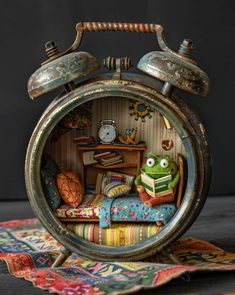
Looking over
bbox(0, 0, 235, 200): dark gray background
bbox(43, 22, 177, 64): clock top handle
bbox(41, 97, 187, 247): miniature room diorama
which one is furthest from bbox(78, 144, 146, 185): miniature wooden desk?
bbox(0, 0, 235, 200): dark gray background

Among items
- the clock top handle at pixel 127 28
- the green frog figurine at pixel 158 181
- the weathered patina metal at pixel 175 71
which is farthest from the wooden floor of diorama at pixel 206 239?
the clock top handle at pixel 127 28

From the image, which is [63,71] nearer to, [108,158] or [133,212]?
[108,158]

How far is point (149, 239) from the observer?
2.70m

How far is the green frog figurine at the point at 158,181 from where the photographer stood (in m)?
2.73

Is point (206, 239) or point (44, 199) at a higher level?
point (44, 199)

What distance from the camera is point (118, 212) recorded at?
2707mm

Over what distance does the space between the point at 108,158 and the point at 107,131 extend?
0.13 m

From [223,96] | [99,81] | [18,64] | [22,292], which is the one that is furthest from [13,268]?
[223,96]

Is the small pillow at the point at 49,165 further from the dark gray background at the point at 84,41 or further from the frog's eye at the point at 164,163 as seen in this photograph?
the dark gray background at the point at 84,41

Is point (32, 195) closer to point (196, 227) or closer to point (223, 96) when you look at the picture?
point (196, 227)

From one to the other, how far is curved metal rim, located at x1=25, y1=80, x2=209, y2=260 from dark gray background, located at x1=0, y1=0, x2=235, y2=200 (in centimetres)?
180

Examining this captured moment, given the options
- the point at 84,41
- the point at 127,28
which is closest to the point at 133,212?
the point at 127,28

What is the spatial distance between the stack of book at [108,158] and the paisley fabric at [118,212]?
22 cm

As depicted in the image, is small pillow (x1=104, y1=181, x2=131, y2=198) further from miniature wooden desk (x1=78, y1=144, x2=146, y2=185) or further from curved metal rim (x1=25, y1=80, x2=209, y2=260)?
curved metal rim (x1=25, y1=80, x2=209, y2=260)
